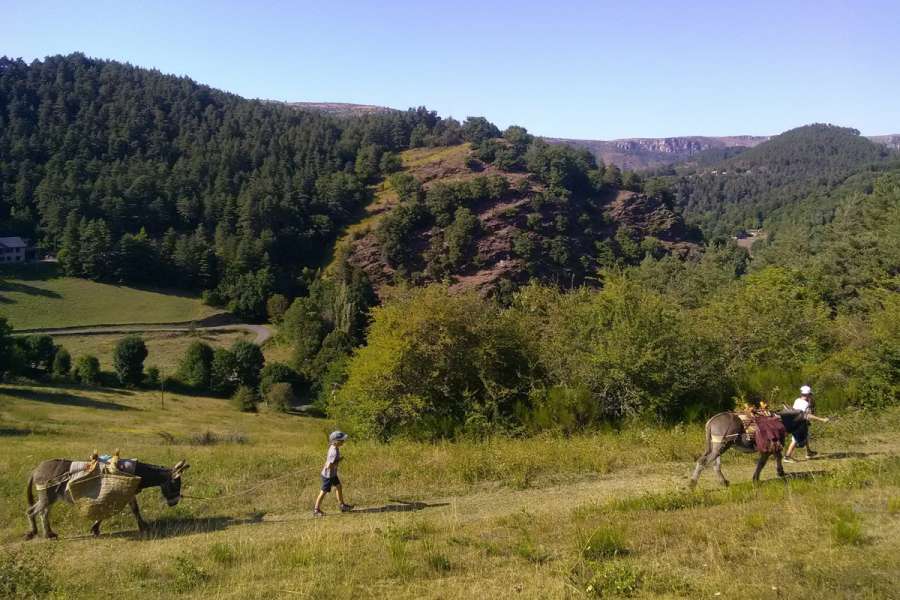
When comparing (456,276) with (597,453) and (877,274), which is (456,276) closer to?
(877,274)

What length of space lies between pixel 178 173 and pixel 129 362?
230 feet

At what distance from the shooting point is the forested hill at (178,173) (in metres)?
91.1

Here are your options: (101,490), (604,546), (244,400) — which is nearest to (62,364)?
(244,400)

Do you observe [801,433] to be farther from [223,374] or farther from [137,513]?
[223,374]

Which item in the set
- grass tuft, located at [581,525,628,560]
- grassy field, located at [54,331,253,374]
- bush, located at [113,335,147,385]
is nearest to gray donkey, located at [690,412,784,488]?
grass tuft, located at [581,525,628,560]

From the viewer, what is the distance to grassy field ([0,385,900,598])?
6215 millimetres

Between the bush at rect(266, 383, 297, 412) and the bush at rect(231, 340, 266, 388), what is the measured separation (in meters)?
4.91

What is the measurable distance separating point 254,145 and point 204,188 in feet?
68.6

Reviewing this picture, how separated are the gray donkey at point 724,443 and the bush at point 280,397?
47939mm

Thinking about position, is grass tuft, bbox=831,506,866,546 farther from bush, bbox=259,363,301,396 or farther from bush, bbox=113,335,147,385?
bush, bbox=113,335,147,385

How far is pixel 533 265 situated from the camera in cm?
10112

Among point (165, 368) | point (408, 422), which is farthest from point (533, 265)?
point (408, 422)

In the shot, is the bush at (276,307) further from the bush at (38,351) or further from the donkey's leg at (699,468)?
the donkey's leg at (699,468)

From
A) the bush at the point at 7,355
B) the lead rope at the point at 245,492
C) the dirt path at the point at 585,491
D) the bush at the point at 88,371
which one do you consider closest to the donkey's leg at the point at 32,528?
the lead rope at the point at 245,492
